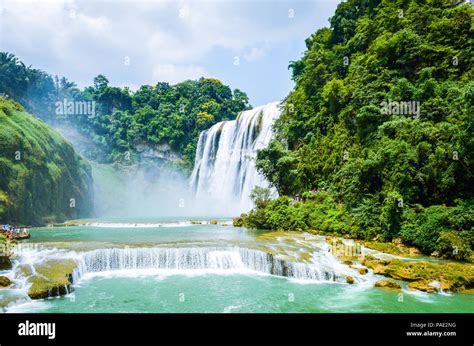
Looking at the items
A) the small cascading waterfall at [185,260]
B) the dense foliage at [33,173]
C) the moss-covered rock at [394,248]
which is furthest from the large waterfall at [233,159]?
the small cascading waterfall at [185,260]

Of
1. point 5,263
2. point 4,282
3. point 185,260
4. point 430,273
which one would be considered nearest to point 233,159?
point 185,260

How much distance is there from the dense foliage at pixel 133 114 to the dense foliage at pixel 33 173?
2208 cm

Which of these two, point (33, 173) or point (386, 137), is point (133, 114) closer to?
point (33, 173)

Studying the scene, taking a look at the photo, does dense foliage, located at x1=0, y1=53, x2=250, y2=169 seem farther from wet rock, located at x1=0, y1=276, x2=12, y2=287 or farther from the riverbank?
wet rock, located at x1=0, y1=276, x2=12, y2=287

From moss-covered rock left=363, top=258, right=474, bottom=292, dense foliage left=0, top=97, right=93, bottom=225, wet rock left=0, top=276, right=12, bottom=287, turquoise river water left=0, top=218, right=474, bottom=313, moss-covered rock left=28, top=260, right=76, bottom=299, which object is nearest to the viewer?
turquoise river water left=0, top=218, right=474, bottom=313

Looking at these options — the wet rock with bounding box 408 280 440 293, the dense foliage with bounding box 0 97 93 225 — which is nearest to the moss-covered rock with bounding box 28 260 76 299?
the wet rock with bounding box 408 280 440 293

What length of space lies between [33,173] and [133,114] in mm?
37504

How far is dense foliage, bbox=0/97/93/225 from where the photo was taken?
23.7m

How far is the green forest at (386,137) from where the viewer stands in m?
15.3

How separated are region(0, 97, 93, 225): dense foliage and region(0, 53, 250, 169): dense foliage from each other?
22.1 metres
